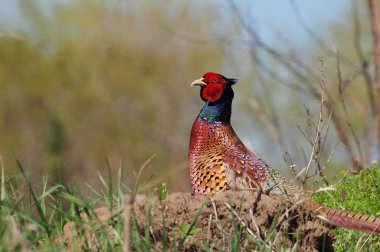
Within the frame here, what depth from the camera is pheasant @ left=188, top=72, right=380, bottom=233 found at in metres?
6.67

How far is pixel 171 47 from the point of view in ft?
141

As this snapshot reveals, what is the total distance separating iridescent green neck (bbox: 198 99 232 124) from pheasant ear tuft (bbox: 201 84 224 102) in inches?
1.4

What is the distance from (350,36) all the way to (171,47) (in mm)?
10516

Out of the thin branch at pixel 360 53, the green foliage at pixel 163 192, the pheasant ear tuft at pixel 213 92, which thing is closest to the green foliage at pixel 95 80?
the thin branch at pixel 360 53

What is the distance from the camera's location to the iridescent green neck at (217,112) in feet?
24.2

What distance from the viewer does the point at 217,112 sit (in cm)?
742

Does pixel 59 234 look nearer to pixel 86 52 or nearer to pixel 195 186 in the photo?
pixel 195 186

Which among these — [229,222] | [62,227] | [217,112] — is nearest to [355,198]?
[217,112]

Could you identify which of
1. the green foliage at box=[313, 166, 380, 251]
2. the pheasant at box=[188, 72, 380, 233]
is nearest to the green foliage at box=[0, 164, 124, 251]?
the pheasant at box=[188, 72, 380, 233]

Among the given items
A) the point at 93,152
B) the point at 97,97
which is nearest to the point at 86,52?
the point at 97,97

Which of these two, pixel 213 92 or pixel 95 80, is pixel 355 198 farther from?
pixel 95 80

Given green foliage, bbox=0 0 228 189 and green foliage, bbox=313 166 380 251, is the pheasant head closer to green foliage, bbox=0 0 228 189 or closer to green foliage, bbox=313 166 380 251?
green foliage, bbox=313 166 380 251

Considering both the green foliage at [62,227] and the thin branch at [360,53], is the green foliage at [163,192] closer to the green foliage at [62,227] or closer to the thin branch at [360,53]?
the green foliage at [62,227]

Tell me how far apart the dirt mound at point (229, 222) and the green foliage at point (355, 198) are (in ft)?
2.07
